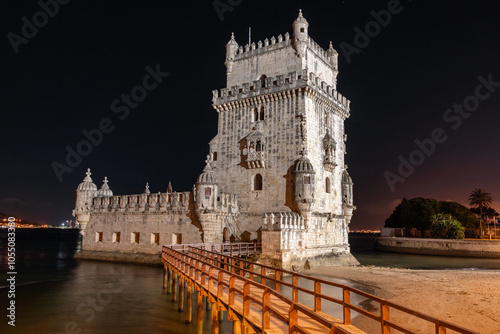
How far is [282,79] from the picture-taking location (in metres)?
33.3

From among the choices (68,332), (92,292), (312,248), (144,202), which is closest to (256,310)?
(68,332)

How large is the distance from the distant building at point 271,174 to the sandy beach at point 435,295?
14.5ft

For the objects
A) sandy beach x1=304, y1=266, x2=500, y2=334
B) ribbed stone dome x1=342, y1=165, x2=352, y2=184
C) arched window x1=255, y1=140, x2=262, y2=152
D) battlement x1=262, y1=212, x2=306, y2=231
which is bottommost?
sandy beach x1=304, y1=266, x2=500, y2=334

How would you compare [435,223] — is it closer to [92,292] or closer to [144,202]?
[144,202]

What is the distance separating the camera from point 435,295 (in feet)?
67.0

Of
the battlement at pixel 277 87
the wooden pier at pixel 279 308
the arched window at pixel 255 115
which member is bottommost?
the wooden pier at pixel 279 308

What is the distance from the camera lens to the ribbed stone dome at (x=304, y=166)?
30212 millimetres

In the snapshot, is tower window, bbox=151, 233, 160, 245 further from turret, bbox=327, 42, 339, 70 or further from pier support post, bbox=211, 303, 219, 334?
turret, bbox=327, 42, 339, 70

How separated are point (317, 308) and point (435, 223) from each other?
66.1 m

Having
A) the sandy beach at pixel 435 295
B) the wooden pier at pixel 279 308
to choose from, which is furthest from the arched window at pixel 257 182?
the wooden pier at pixel 279 308

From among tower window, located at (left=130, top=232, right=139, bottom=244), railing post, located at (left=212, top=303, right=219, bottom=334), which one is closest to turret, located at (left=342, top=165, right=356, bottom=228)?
tower window, located at (left=130, top=232, right=139, bottom=244)

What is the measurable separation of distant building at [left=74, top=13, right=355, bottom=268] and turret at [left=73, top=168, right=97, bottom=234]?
5.16 metres

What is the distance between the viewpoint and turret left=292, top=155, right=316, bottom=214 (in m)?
30.1

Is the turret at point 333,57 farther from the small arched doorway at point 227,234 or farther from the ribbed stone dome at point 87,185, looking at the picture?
the ribbed stone dome at point 87,185
